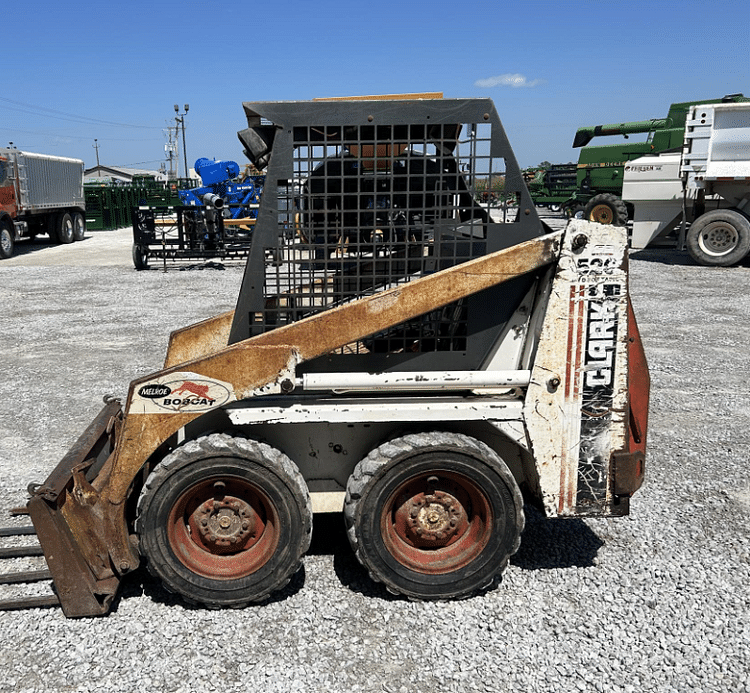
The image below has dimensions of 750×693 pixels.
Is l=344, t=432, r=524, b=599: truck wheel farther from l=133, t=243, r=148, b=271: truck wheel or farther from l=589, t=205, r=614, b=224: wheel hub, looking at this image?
l=589, t=205, r=614, b=224: wheel hub

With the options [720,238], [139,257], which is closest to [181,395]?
[139,257]

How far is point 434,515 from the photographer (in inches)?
140

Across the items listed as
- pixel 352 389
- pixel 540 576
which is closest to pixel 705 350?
pixel 540 576

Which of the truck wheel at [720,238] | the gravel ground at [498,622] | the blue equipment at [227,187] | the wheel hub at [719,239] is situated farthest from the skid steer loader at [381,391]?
the blue equipment at [227,187]

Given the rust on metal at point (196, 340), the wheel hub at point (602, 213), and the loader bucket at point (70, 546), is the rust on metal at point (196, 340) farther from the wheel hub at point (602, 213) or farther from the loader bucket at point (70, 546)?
the wheel hub at point (602, 213)

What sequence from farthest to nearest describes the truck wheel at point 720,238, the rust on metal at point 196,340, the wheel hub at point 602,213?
the wheel hub at point 602,213 < the truck wheel at point 720,238 < the rust on metal at point 196,340

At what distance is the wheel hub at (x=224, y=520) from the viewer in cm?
348

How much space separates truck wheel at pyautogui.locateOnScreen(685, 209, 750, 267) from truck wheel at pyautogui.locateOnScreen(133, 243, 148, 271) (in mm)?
12321

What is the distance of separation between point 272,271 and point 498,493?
62.1 inches

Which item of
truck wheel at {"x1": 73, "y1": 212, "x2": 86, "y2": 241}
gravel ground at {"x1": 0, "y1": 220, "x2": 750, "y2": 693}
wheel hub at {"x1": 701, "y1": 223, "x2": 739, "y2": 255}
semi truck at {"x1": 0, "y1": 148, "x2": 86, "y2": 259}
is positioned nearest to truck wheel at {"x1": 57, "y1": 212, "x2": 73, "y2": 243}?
semi truck at {"x1": 0, "y1": 148, "x2": 86, "y2": 259}

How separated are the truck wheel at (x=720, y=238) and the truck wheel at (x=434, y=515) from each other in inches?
542

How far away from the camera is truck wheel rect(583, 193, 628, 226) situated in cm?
2102

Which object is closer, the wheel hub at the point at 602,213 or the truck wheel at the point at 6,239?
the truck wheel at the point at 6,239

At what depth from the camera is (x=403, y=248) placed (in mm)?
3654
